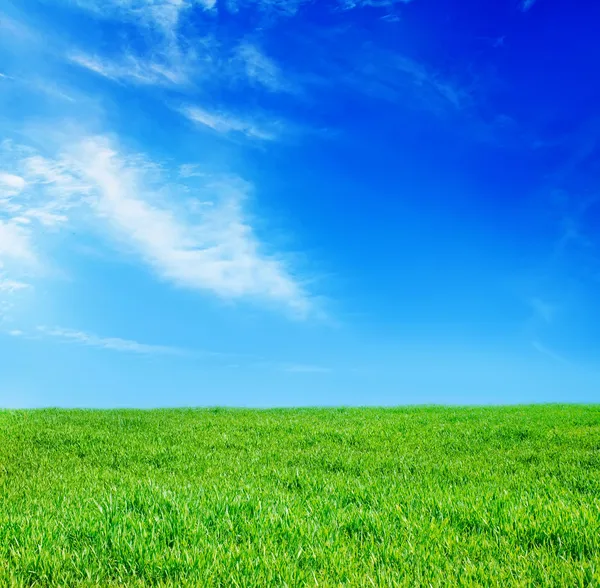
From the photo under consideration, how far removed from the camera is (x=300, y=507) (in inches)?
284

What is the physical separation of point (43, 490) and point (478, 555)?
22.3 feet

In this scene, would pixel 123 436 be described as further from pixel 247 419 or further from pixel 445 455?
pixel 445 455

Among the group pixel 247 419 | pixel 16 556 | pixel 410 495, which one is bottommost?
pixel 16 556

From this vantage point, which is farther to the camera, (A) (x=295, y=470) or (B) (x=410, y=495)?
(A) (x=295, y=470)

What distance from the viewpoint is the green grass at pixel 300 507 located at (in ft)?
17.4

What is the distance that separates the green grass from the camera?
5.31 metres

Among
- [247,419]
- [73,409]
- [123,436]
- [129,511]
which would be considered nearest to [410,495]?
[129,511]

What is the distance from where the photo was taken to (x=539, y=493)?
874 centimetres

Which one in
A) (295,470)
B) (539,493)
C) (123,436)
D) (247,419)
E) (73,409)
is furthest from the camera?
(73,409)

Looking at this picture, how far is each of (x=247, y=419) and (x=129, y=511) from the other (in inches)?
398

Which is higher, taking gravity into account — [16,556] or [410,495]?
[410,495]

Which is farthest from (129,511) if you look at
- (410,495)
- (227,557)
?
(410,495)

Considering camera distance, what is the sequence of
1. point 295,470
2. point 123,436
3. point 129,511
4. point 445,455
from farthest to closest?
point 123,436 → point 445,455 → point 295,470 → point 129,511

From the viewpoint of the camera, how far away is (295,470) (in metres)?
10.2
